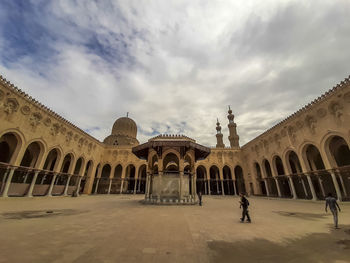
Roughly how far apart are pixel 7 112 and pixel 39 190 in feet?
34.6

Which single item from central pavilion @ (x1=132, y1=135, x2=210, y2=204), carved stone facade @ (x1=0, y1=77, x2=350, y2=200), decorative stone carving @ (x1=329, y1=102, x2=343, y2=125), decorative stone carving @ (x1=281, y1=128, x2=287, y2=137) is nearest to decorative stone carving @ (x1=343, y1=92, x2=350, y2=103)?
carved stone facade @ (x1=0, y1=77, x2=350, y2=200)

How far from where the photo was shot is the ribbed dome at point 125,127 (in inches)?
1502

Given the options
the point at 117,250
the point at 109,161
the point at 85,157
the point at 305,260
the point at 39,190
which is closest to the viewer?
the point at 305,260

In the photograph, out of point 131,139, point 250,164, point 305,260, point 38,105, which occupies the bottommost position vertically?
point 305,260

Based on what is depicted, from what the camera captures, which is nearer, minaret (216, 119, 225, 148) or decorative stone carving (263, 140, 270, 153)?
decorative stone carving (263, 140, 270, 153)

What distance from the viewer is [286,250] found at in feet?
11.6

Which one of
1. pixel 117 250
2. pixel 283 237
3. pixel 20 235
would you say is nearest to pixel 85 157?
pixel 20 235

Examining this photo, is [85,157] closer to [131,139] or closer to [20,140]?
[20,140]

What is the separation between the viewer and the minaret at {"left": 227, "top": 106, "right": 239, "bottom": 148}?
37.9 meters

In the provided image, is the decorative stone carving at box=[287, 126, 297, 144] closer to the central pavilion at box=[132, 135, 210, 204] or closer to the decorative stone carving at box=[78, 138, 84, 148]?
the central pavilion at box=[132, 135, 210, 204]

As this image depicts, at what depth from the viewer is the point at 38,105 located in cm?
1803

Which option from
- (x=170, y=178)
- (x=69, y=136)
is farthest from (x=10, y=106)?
(x=170, y=178)

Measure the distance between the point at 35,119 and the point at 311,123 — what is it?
103ft

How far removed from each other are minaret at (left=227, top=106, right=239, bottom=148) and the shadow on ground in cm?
3488
